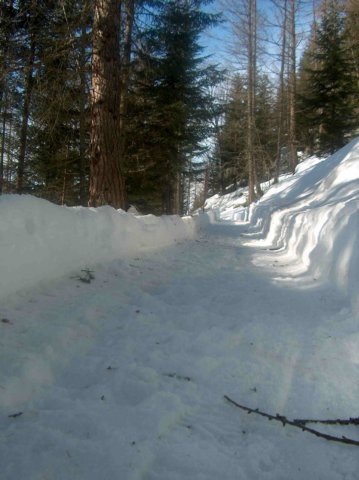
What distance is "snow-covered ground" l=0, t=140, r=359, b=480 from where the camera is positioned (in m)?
1.57

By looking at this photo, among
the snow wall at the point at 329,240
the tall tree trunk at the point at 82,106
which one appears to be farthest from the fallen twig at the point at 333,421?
the tall tree trunk at the point at 82,106

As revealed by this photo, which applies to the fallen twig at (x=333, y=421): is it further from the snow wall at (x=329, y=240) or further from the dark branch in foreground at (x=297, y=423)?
the snow wall at (x=329, y=240)

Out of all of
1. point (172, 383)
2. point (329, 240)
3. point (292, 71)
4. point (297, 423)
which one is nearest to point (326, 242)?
point (329, 240)

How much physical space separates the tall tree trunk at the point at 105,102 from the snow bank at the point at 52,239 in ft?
2.94

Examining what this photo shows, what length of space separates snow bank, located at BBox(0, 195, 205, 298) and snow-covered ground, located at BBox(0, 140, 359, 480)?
0.05 feet

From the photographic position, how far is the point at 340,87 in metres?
18.8

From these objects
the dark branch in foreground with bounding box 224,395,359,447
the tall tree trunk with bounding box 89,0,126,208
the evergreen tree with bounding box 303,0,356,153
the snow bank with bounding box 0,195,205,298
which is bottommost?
the dark branch in foreground with bounding box 224,395,359,447

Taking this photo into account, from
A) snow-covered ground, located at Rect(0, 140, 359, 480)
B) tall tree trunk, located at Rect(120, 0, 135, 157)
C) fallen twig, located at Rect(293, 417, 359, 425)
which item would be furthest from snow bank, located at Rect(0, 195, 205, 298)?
fallen twig, located at Rect(293, 417, 359, 425)

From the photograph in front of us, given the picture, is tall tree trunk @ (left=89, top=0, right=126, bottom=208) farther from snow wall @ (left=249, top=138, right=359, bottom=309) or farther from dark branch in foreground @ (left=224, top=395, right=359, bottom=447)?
dark branch in foreground @ (left=224, top=395, right=359, bottom=447)

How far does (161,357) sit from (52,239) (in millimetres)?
1982

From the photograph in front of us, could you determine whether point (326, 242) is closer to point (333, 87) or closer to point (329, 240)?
point (329, 240)

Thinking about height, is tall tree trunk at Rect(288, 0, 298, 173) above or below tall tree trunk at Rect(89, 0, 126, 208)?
above

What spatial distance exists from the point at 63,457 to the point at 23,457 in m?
0.18

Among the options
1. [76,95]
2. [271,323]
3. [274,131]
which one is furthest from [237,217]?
[271,323]
